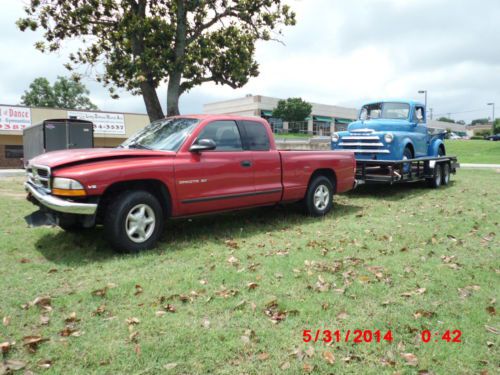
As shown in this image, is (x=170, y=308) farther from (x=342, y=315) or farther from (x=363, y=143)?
(x=363, y=143)

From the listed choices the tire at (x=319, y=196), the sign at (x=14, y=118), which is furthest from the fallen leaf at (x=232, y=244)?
the sign at (x=14, y=118)

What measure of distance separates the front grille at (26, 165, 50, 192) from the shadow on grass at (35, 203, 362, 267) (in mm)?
871

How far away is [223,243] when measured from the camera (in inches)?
238

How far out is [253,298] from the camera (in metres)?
4.03

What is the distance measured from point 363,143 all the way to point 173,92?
6.41m

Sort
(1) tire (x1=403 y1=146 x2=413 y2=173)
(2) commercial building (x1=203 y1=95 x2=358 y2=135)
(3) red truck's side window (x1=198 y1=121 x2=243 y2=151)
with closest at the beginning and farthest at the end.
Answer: (3) red truck's side window (x1=198 y1=121 x2=243 y2=151)
(1) tire (x1=403 y1=146 x2=413 y2=173)
(2) commercial building (x1=203 y1=95 x2=358 y2=135)

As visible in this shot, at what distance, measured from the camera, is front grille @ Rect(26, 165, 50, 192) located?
17.1 ft

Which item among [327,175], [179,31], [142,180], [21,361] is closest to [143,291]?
[21,361]

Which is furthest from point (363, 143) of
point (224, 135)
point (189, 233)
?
point (189, 233)

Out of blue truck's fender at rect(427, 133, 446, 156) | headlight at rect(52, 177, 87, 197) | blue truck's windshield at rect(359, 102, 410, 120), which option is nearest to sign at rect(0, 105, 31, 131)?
blue truck's windshield at rect(359, 102, 410, 120)

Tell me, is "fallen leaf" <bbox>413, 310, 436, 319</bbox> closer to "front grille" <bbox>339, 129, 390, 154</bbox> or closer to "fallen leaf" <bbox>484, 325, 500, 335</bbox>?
"fallen leaf" <bbox>484, 325, 500, 335</bbox>

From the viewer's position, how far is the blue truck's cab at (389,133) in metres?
10.8

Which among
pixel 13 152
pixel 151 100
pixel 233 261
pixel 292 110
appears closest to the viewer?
pixel 233 261

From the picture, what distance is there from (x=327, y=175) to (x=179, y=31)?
7.80 metres
